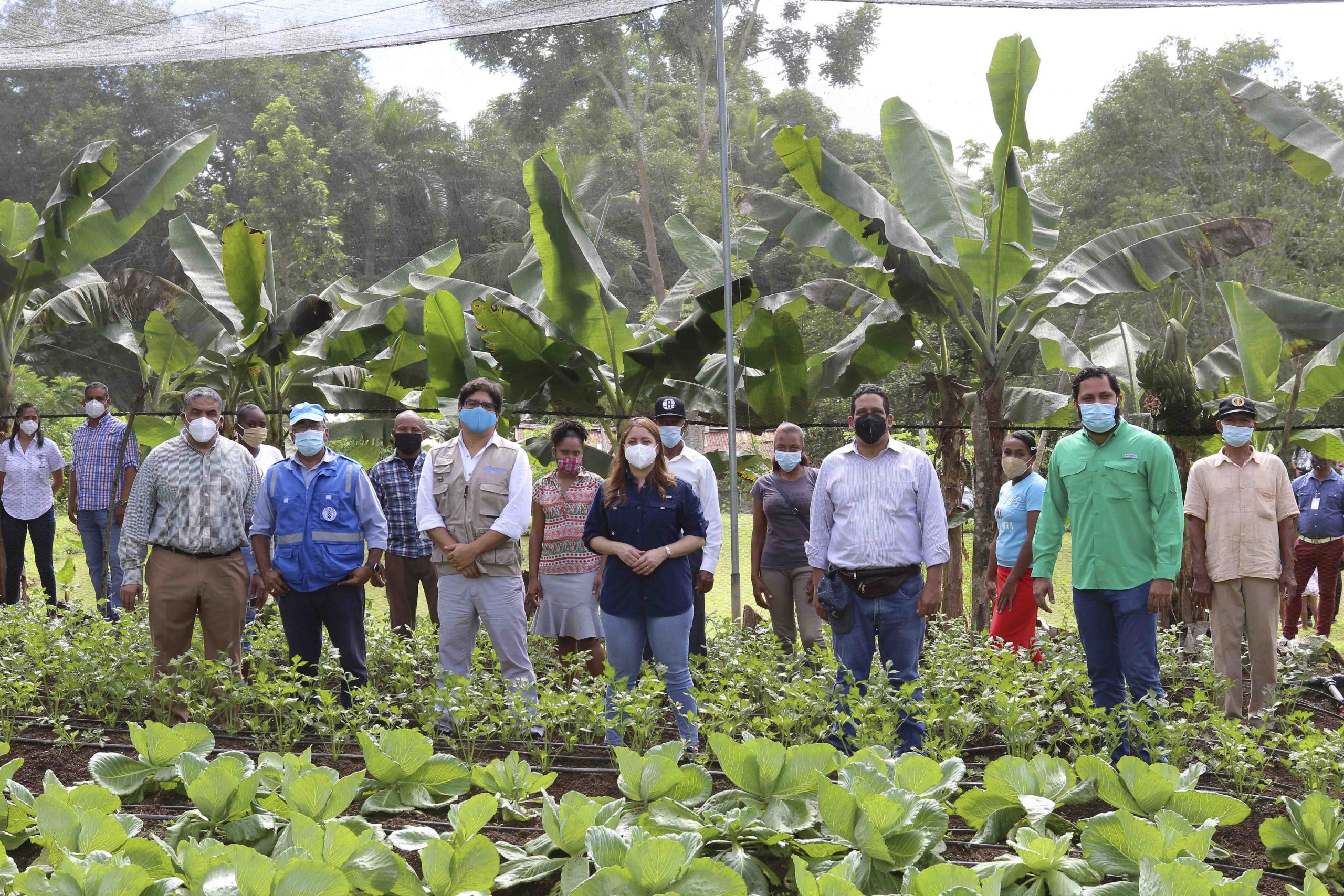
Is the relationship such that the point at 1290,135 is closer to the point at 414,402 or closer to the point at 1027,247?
the point at 1027,247

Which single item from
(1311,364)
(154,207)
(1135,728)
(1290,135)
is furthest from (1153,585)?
(154,207)

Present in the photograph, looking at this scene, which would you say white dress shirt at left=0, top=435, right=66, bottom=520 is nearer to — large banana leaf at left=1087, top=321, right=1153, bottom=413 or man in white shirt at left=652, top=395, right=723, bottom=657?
man in white shirt at left=652, top=395, right=723, bottom=657

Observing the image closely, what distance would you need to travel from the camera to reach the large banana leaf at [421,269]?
930cm

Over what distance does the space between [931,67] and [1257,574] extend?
4.81 metres

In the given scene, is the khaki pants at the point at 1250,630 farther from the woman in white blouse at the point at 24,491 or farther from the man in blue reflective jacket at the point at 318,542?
the woman in white blouse at the point at 24,491

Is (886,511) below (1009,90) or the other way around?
below

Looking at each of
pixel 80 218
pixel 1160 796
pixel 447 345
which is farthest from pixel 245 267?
pixel 1160 796

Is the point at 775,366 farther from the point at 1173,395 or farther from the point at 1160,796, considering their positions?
the point at 1160,796

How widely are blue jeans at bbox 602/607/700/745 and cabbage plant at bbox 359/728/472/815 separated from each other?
1226mm

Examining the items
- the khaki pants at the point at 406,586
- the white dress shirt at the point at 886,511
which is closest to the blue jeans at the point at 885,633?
the white dress shirt at the point at 886,511

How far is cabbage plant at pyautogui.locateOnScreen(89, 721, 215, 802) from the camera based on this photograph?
13.4 ft

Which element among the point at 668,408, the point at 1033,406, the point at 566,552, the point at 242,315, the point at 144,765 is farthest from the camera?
the point at 242,315

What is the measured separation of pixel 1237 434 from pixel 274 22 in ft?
18.0

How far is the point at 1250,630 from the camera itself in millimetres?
6125
